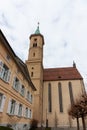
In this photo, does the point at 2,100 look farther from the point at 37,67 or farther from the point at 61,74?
the point at 61,74

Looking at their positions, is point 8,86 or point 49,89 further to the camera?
point 49,89

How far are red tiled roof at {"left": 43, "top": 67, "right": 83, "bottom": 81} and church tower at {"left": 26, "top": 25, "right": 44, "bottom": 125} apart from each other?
5.02 m

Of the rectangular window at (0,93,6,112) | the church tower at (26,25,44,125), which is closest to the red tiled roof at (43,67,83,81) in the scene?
the church tower at (26,25,44,125)

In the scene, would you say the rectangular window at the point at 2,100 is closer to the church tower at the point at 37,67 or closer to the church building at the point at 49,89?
the church building at the point at 49,89

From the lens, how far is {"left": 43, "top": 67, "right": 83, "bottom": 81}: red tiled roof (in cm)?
3934

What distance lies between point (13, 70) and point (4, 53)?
2793mm

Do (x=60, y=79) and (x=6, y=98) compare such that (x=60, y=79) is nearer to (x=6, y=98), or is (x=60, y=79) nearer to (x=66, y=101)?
(x=66, y=101)

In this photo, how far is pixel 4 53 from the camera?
12.4 metres

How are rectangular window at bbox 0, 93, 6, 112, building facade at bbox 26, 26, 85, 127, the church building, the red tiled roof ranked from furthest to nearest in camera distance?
the red tiled roof, building facade at bbox 26, 26, 85, 127, the church building, rectangular window at bbox 0, 93, 6, 112

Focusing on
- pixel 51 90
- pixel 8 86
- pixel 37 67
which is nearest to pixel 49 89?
pixel 51 90

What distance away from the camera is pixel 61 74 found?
42.1 meters

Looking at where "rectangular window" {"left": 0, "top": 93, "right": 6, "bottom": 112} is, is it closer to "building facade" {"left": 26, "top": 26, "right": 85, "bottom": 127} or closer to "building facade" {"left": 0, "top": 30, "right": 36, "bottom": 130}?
"building facade" {"left": 0, "top": 30, "right": 36, "bottom": 130}

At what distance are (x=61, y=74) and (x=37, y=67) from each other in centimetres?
1003

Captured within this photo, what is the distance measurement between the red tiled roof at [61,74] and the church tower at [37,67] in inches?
198
